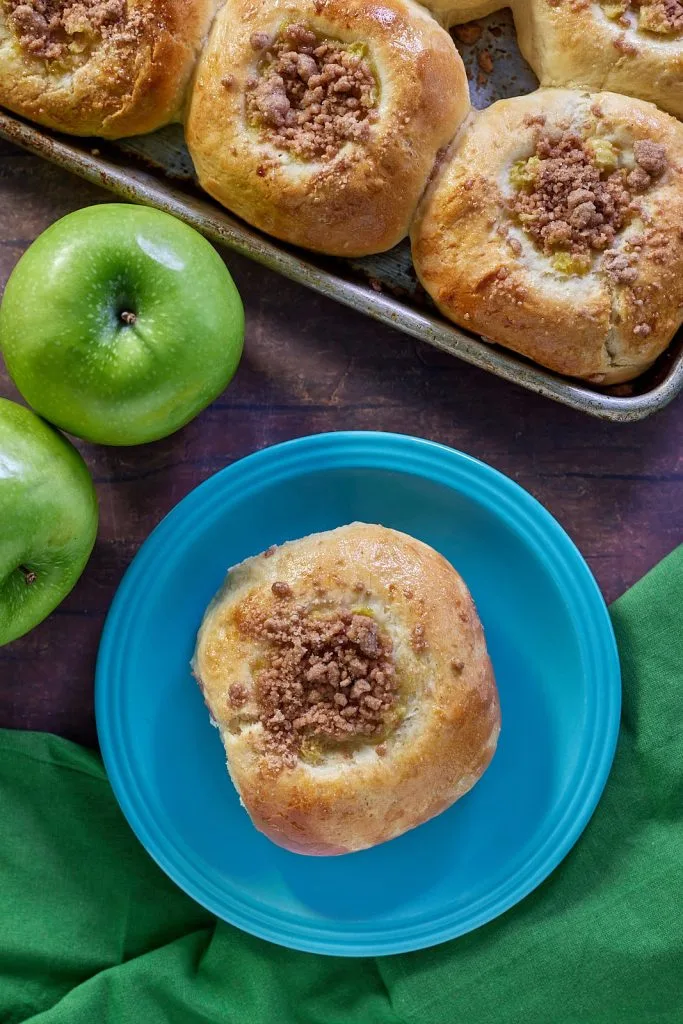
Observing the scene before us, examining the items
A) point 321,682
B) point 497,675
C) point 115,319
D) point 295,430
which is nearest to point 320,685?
point 321,682

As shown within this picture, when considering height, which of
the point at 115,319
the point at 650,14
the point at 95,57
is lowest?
the point at 115,319

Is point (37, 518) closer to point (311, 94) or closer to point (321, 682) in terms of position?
point (321, 682)

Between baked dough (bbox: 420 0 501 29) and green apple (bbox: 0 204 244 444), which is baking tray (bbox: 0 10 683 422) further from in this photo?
green apple (bbox: 0 204 244 444)

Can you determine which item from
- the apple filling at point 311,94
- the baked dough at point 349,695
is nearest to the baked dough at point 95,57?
the apple filling at point 311,94

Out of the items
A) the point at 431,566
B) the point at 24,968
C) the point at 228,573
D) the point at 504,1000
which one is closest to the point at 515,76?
the point at 431,566

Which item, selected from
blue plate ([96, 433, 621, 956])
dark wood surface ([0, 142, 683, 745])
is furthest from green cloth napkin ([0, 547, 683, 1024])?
dark wood surface ([0, 142, 683, 745])

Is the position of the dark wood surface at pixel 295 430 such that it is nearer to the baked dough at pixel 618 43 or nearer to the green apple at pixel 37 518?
the green apple at pixel 37 518
